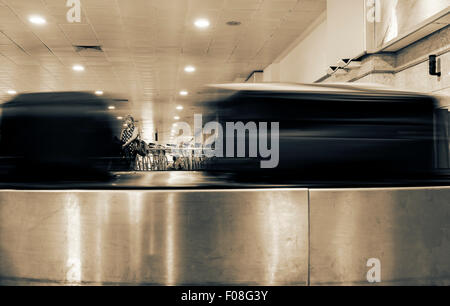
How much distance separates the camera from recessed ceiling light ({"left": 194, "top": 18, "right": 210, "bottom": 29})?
240 inches

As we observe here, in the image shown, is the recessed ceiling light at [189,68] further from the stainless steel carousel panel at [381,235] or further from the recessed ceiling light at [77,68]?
the stainless steel carousel panel at [381,235]

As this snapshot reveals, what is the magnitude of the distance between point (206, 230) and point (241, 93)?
0.46 metres

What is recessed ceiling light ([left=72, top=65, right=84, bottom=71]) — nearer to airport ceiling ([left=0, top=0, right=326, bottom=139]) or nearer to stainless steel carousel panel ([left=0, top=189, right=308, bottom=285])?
airport ceiling ([left=0, top=0, right=326, bottom=139])

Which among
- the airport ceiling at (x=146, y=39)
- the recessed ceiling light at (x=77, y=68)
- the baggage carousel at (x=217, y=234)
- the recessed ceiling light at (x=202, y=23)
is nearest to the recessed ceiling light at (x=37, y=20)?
the airport ceiling at (x=146, y=39)

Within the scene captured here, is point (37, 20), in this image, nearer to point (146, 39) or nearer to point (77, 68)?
point (146, 39)

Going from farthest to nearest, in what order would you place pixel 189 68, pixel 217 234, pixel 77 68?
1. pixel 189 68
2. pixel 77 68
3. pixel 217 234

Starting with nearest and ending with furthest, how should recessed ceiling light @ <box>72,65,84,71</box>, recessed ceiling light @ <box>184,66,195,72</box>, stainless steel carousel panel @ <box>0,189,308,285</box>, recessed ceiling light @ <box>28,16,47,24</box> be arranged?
stainless steel carousel panel @ <box>0,189,308,285</box> → recessed ceiling light @ <box>28,16,47,24</box> → recessed ceiling light @ <box>72,65,84,71</box> → recessed ceiling light @ <box>184,66,195,72</box>

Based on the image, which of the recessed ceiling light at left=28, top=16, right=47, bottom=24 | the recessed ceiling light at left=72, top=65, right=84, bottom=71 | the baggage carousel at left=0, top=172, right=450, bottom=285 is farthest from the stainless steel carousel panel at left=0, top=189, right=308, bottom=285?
the recessed ceiling light at left=72, top=65, right=84, bottom=71

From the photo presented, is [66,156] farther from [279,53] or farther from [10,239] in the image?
[279,53]

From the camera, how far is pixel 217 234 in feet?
3.78

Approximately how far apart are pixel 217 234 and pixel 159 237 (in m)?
0.19

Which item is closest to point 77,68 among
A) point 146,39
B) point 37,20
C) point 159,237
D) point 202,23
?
point 146,39

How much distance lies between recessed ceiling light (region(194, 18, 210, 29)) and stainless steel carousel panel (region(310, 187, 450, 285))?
5473 millimetres
